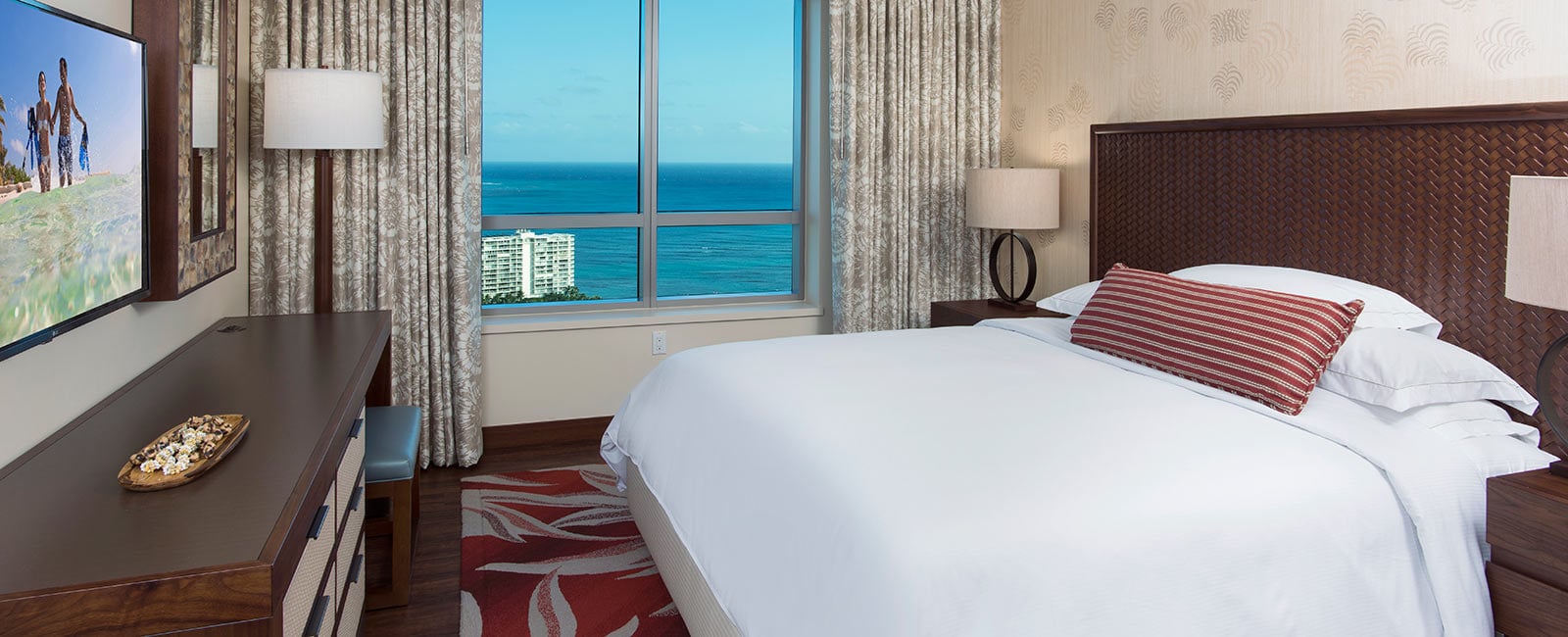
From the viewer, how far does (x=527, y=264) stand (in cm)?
461

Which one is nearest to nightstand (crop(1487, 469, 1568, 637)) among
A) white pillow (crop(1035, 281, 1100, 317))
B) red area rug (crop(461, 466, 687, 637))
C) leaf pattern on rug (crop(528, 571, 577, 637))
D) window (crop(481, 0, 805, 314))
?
white pillow (crop(1035, 281, 1100, 317))

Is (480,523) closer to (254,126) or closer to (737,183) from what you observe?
(254,126)

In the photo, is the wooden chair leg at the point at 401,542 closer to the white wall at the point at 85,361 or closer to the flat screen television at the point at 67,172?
the white wall at the point at 85,361

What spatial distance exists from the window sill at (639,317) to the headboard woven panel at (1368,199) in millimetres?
1571

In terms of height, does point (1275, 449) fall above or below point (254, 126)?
below

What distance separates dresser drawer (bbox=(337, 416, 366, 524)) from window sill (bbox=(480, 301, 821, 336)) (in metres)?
1.77

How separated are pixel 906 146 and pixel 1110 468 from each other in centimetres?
294

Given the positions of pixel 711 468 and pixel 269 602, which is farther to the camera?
pixel 711 468

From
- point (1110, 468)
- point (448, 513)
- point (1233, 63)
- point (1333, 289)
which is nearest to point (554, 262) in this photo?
point (448, 513)

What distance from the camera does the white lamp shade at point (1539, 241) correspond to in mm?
1794

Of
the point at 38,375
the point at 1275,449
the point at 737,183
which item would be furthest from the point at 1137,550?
the point at 737,183

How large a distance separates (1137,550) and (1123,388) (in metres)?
0.82

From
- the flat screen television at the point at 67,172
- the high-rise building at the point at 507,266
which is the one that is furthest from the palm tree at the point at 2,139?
the high-rise building at the point at 507,266

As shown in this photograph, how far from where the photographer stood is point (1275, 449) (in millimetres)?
2047
